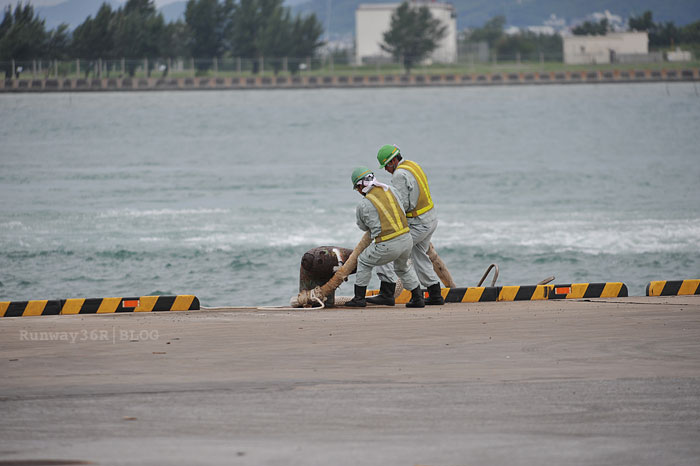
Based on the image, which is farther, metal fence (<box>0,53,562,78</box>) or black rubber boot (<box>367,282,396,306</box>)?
metal fence (<box>0,53,562,78</box>)

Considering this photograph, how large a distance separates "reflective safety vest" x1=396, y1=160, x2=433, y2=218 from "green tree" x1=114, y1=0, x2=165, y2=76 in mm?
90433

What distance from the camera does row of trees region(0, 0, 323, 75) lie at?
8575cm

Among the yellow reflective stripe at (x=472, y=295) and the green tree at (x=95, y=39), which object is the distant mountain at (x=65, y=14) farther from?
the yellow reflective stripe at (x=472, y=295)

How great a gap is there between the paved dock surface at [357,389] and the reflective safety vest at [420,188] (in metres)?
1.23

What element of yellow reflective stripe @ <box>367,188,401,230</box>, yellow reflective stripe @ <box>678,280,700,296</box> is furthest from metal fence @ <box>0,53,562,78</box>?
yellow reflective stripe @ <box>678,280,700,296</box>

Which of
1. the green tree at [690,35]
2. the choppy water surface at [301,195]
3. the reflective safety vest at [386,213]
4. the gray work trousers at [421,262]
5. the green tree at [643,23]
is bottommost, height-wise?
the choppy water surface at [301,195]

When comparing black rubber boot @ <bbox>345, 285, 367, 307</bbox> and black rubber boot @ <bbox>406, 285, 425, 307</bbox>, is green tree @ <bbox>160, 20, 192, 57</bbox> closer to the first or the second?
black rubber boot @ <bbox>345, 285, 367, 307</bbox>

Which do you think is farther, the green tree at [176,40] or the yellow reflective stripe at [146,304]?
the green tree at [176,40]

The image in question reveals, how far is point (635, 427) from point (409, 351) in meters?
2.38

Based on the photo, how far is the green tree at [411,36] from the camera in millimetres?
113375

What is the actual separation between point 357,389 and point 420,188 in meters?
4.05

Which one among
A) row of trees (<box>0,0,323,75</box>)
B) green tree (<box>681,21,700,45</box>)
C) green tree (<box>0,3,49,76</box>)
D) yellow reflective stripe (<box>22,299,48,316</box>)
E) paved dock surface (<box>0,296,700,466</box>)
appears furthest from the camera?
green tree (<box>681,21,700,45</box>)

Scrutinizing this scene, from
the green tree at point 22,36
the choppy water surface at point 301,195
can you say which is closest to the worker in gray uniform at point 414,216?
the choppy water surface at point 301,195

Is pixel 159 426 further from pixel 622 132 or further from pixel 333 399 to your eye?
pixel 622 132
